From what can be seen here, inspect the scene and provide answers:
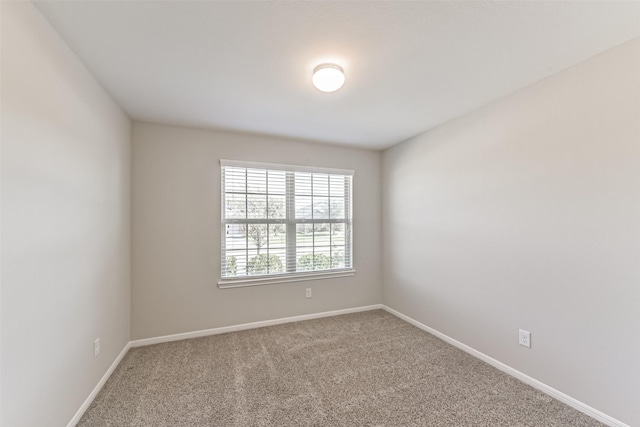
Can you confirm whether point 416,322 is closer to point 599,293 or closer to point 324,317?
point 324,317

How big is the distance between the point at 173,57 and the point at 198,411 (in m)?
2.38

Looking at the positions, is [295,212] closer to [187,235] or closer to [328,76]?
[187,235]

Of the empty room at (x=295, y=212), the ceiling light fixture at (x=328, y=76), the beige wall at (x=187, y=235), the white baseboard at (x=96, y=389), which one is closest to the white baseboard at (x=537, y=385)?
the empty room at (x=295, y=212)

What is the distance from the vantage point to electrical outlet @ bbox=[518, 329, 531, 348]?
2.10 m

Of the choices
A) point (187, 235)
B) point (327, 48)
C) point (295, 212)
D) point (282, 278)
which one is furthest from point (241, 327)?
point (327, 48)

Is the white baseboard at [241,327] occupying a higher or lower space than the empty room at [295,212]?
lower

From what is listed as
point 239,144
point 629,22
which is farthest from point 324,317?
point 629,22

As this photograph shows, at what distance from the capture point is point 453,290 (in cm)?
278

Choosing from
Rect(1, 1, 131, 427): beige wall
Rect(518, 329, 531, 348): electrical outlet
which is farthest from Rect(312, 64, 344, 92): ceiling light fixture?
Rect(518, 329, 531, 348): electrical outlet

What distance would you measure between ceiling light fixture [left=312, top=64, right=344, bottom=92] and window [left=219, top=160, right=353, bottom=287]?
159 cm

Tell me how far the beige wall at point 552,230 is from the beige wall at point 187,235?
5.91ft

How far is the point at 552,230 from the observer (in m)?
1.96

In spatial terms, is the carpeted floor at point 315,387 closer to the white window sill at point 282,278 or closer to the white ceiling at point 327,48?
the white window sill at point 282,278

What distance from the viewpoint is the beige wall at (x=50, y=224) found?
1.19 metres
